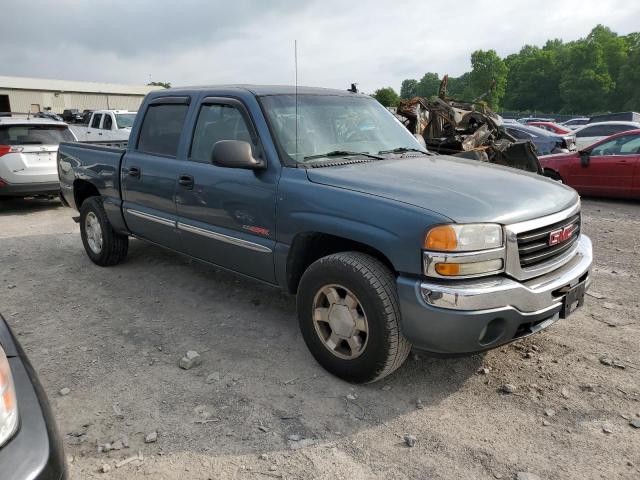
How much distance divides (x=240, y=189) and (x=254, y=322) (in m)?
1.17

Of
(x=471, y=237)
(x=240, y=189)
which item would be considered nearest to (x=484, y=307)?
(x=471, y=237)

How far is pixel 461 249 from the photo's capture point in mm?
2680

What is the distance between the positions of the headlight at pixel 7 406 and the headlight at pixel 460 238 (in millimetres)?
1934

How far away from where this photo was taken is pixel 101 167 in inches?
208

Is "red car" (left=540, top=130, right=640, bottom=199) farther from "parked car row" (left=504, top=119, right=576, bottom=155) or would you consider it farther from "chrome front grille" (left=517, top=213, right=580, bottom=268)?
"chrome front grille" (left=517, top=213, right=580, bottom=268)

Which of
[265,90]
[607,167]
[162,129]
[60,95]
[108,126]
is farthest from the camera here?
[60,95]

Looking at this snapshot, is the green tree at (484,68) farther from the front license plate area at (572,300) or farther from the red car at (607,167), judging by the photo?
the front license plate area at (572,300)

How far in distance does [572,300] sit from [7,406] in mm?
2936

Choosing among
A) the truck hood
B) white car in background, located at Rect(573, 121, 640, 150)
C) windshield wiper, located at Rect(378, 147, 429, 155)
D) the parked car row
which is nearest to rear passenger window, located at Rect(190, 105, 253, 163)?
the truck hood

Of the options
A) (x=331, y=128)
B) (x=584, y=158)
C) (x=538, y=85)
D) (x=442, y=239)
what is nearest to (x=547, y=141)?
(x=584, y=158)

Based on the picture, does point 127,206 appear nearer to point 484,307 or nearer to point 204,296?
point 204,296

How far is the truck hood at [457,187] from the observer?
282 centimetres

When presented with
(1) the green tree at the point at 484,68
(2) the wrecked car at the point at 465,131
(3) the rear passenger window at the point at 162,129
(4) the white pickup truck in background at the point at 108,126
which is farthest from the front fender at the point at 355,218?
(1) the green tree at the point at 484,68

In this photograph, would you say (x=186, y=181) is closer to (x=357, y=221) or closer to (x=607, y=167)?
(x=357, y=221)
